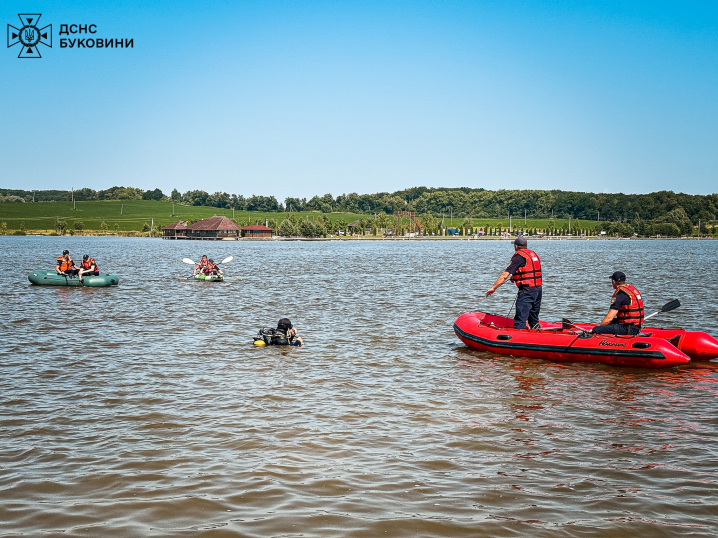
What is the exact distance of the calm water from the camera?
7.16m

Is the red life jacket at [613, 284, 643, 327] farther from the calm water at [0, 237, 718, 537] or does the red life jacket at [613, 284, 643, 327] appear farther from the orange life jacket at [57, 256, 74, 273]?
the orange life jacket at [57, 256, 74, 273]

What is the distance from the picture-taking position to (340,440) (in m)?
9.70

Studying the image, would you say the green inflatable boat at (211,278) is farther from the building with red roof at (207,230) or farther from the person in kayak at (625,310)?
the building with red roof at (207,230)

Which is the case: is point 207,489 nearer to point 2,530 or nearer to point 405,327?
point 2,530

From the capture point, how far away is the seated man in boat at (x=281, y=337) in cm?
1744

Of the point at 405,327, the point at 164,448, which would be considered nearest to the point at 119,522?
the point at 164,448

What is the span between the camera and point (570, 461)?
8930 mm

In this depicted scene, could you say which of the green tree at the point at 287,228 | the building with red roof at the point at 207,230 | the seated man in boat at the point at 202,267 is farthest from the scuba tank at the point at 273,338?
the green tree at the point at 287,228

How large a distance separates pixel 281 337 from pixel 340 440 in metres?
8.00

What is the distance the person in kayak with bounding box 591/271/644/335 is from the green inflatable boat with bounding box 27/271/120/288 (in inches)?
1084

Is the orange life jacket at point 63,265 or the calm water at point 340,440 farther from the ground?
the orange life jacket at point 63,265

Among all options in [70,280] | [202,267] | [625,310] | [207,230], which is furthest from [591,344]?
[207,230]

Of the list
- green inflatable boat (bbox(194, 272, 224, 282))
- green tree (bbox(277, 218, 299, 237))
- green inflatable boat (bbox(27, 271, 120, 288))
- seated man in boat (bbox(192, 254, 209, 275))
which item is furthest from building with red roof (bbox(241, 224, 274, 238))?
green inflatable boat (bbox(27, 271, 120, 288))

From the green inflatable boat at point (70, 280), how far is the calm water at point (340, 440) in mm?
15039
